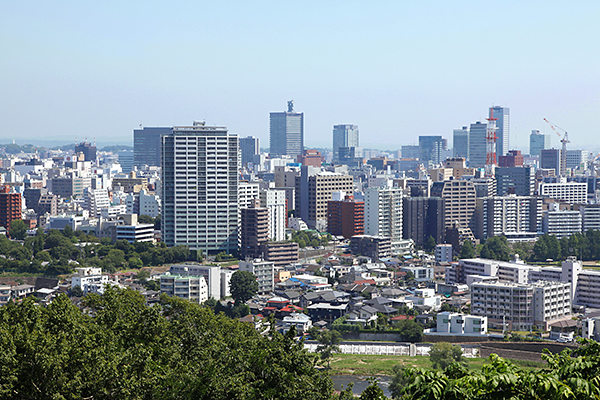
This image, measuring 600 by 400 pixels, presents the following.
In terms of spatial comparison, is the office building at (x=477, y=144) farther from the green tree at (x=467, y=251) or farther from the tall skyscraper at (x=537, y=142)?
the green tree at (x=467, y=251)

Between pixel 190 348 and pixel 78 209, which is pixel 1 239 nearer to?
pixel 78 209

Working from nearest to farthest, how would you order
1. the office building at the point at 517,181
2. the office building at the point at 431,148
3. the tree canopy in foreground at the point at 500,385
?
the tree canopy in foreground at the point at 500,385
the office building at the point at 517,181
the office building at the point at 431,148

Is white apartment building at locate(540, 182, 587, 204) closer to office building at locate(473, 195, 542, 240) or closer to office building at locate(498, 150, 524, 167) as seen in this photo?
office building at locate(473, 195, 542, 240)

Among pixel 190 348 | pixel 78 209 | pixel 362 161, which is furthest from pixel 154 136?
pixel 190 348

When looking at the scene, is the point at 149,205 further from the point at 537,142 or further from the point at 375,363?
A: the point at 537,142

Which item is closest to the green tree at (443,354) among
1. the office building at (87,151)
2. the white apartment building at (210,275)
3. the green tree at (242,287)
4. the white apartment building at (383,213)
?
the green tree at (242,287)

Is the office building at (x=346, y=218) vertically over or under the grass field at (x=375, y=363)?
over
